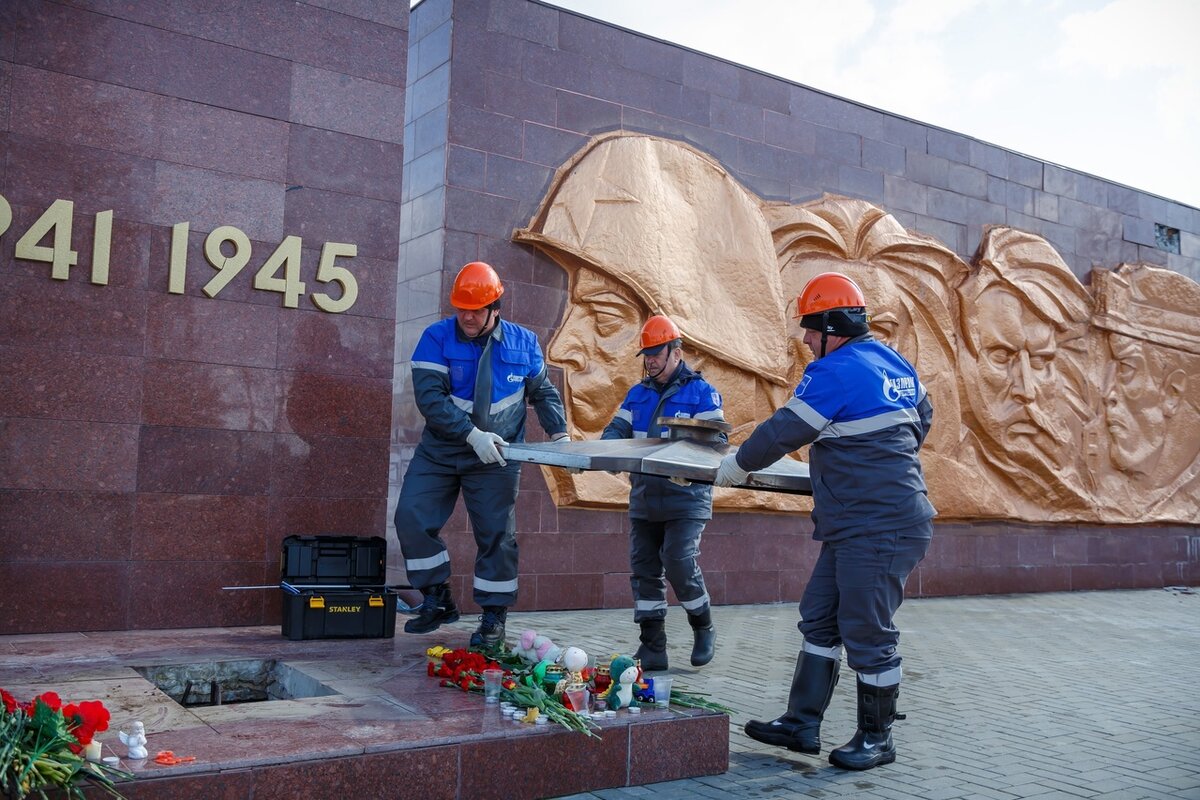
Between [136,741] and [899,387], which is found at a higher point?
[899,387]

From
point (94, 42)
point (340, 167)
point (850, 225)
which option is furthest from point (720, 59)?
point (94, 42)

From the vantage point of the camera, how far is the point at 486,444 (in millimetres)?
5305

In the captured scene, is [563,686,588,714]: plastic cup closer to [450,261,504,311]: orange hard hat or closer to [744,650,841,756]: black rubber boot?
[744,650,841,756]: black rubber boot

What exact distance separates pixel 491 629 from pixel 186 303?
8.83ft

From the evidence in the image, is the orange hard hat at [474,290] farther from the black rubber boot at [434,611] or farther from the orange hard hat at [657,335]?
the black rubber boot at [434,611]

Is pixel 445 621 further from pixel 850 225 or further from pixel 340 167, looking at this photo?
pixel 850 225

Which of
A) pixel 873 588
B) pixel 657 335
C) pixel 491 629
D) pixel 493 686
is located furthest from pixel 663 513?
pixel 493 686

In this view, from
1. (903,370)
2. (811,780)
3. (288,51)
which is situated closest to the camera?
(811,780)

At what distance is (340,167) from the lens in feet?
22.8

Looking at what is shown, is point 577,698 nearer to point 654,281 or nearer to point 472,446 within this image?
point 472,446

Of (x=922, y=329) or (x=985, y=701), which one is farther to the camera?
(x=922, y=329)

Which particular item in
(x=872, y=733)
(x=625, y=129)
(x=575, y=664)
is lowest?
(x=872, y=733)

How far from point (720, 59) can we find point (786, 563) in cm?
463

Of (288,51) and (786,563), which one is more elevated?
(288,51)
